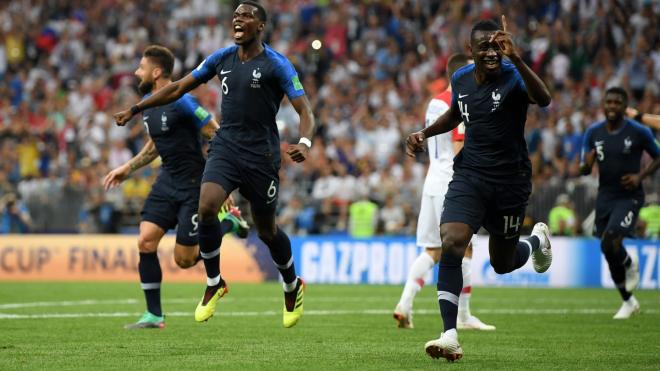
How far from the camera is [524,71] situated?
8.45 meters

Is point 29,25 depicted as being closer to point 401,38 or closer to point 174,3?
point 174,3

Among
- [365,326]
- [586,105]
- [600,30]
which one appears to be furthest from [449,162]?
[600,30]

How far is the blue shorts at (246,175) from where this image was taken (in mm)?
9859

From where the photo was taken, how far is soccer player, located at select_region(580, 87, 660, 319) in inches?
557

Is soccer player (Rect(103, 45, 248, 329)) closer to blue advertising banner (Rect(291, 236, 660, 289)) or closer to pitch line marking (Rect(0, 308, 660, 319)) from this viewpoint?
pitch line marking (Rect(0, 308, 660, 319))

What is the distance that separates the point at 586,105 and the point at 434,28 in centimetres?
523

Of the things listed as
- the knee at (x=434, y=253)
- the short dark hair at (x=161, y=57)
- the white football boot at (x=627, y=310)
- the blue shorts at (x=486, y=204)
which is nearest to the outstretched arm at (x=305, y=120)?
the blue shorts at (x=486, y=204)

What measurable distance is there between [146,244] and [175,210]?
1.56 ft

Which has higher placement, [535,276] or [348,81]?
[348,81]

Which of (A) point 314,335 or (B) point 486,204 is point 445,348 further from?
(A) point 314,335

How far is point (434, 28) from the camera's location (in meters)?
28.1

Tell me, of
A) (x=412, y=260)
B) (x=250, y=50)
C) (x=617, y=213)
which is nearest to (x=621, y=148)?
(x=617, y=213)

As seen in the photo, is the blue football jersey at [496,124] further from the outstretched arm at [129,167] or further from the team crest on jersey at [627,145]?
the team crest on jersey at [627,145]

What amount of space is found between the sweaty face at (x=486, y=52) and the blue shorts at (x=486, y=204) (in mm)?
879
